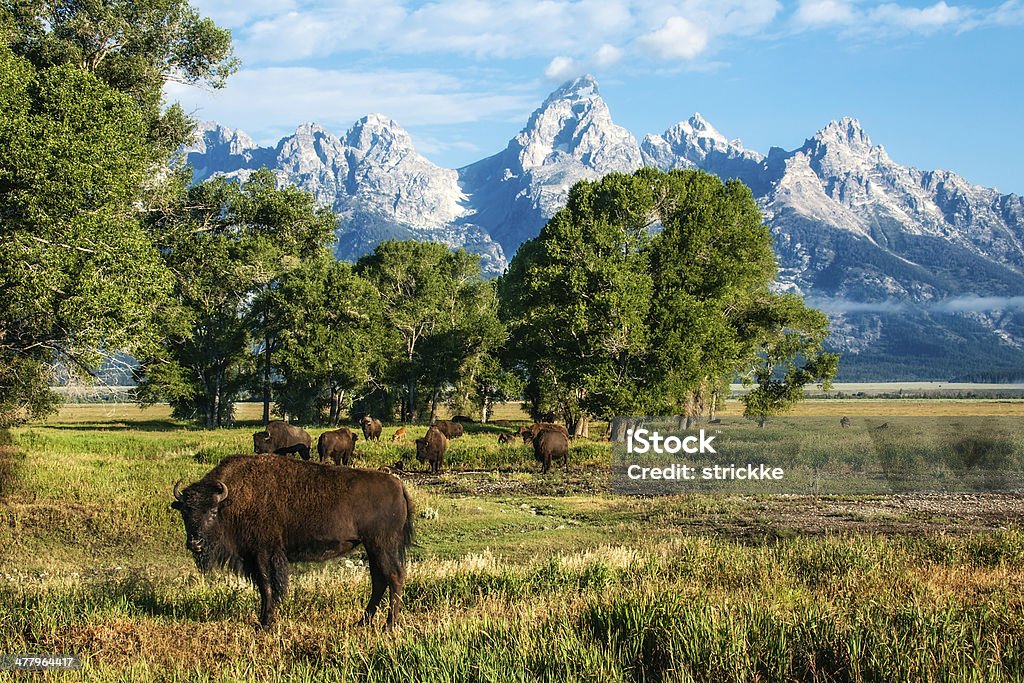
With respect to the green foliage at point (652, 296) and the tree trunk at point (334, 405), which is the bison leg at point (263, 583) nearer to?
the green foliage at point (652, 296)

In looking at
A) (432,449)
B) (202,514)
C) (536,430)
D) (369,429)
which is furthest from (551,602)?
(369,429)

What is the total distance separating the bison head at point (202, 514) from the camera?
9438 mm

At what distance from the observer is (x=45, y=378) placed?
27000 mm

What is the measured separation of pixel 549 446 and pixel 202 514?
76.0ft

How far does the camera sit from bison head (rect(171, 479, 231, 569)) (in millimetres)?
9438

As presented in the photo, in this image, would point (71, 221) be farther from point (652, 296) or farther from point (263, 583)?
point (652, 296)

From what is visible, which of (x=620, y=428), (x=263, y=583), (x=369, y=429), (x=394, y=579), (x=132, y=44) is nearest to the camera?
(x=394, y=579)

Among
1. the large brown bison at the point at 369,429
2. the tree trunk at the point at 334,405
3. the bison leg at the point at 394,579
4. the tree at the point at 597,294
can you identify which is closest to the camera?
the bison leg at the point at 394,579

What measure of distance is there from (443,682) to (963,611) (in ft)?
18.8

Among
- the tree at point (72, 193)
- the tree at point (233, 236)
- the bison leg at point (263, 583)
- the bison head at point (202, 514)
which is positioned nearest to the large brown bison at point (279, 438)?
the tree at point (233, 236)

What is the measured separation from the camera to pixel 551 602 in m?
9.30

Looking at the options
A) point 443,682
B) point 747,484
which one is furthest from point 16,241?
point 747,484

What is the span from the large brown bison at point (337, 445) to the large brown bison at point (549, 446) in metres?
7.25

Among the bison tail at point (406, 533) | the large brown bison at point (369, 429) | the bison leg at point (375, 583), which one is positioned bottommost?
the large brown bison at point (369, 429)
